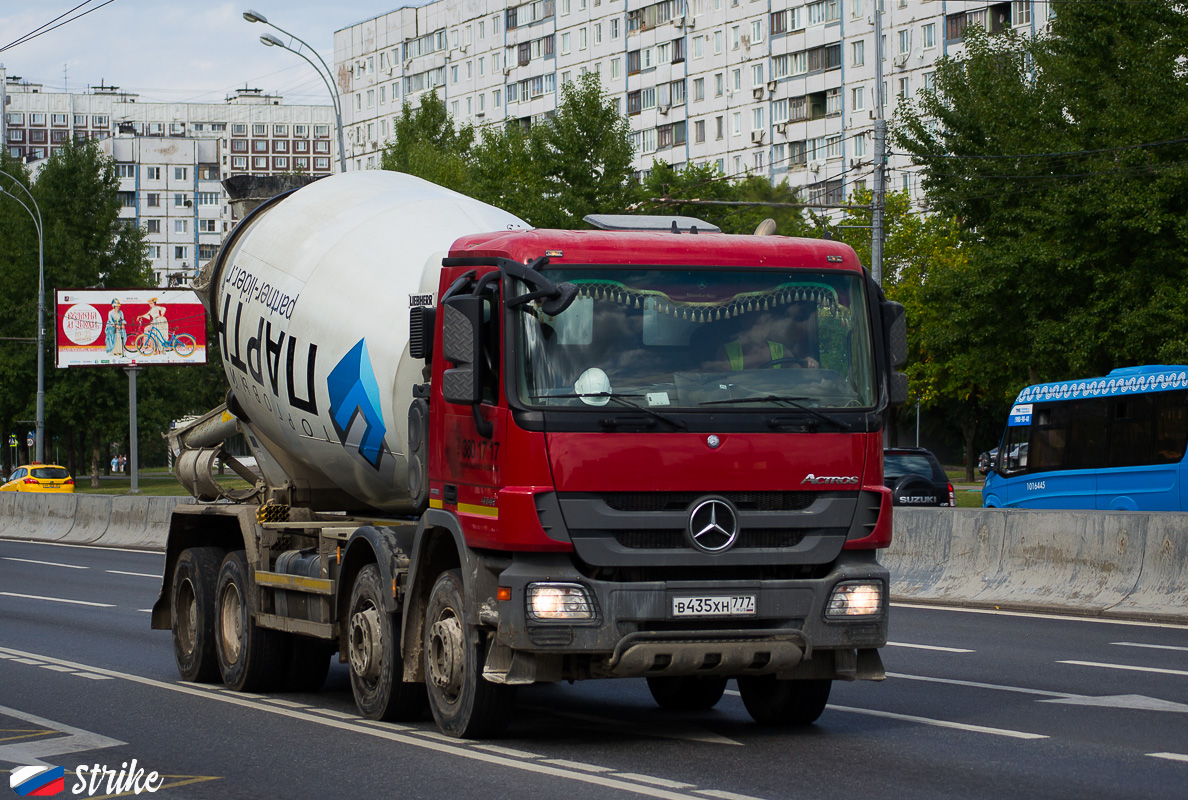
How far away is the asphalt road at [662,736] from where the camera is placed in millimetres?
7848

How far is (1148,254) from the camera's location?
110ft

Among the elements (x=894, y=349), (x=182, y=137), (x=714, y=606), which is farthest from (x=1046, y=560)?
(x=182, y=137)

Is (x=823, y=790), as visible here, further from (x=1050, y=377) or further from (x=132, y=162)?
(x=132, y=162)

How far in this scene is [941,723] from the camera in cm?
981

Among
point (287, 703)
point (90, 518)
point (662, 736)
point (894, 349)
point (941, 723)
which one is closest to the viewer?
point (894, 349)

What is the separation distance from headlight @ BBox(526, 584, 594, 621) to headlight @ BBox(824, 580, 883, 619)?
4.08 ft

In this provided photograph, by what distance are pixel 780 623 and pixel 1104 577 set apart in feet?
31.3

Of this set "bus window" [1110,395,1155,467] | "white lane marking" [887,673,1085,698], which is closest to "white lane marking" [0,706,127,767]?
"white lane marking" [887,673,1085,698]

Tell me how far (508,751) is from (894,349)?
2.89 meters

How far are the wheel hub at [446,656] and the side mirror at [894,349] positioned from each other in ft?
8.49

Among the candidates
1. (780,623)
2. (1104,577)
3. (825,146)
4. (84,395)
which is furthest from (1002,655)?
(825,146)

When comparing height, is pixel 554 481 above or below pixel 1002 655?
above

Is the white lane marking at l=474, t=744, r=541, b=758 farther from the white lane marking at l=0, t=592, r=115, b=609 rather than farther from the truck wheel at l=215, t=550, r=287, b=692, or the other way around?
the white lane marking at l=0, t=592, r=115, b=609

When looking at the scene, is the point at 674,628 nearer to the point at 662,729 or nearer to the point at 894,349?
the point at 662,729
